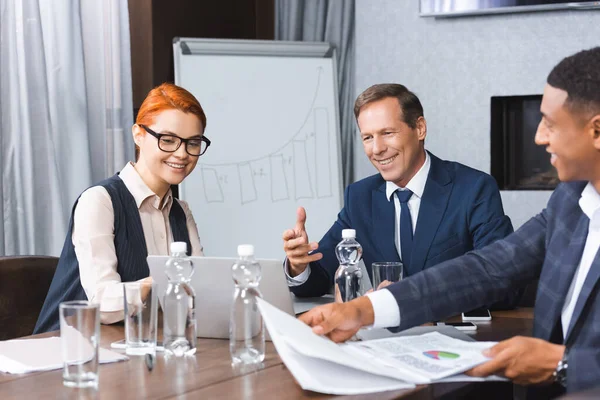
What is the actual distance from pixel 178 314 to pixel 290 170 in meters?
2.44

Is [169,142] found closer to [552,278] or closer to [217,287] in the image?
[217,287]

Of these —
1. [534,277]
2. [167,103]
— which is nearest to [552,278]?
[534,277]

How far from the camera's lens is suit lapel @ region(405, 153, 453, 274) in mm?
2395

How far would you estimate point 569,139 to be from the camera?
5.08 ft

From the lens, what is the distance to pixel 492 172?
4035 mm

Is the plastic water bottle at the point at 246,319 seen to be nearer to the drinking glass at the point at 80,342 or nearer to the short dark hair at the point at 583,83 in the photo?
the drinking glass at the point at 80,342

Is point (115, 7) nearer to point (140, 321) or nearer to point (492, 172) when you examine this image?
point (492, 172)

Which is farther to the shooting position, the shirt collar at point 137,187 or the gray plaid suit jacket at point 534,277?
the shirt collar at point 137,187

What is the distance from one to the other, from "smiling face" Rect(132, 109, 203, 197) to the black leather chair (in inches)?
14.6

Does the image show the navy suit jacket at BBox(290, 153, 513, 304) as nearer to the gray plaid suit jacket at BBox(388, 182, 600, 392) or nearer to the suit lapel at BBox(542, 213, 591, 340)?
the gray plaid suit jacket at BBox(388, 182, 600, 392)

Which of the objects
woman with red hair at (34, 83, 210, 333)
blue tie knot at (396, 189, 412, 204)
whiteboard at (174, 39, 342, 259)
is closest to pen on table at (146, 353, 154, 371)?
woman with red hair at (34, 83, 210, 333)

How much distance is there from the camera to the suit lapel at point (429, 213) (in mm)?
2395

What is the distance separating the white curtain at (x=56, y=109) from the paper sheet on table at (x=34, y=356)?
152 centimetres

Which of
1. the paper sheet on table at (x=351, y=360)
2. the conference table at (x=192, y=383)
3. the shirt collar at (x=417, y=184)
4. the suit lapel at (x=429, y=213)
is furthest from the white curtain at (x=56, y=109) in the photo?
the paper sheet on table at (x=351, y=360)
